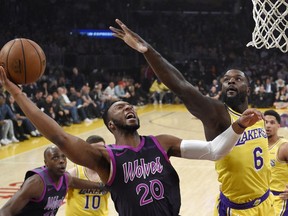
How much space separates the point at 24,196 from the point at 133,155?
4.90 ft

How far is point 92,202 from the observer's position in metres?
5.46

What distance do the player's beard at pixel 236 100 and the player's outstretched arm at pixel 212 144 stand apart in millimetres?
948

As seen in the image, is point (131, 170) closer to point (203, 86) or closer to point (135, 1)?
point (203, 86)

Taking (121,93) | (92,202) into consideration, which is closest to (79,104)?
(121,93)

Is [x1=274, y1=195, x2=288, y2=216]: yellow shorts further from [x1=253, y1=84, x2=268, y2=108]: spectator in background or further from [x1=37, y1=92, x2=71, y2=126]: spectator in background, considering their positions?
[x1=253, y1=84, x2=268, y2=108]: spectator in background

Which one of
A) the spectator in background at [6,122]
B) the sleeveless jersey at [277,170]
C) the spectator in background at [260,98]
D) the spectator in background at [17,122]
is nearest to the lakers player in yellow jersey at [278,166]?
the sleeveless jersey at [277,170]

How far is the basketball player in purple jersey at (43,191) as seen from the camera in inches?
170

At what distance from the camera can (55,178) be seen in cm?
475

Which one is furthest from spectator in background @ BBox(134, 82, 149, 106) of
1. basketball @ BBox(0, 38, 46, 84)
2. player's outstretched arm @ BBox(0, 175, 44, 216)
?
basketball @ BBox(0, 38, 46, 84)

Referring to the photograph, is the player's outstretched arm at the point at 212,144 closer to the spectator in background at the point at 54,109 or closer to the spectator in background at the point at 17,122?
the spectator in background at the point at 17,122

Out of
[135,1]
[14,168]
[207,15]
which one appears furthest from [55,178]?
[207,15]

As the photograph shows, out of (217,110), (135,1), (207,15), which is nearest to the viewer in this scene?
(217,110)

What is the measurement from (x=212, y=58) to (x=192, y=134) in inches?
493

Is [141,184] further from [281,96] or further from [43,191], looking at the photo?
[281,96]
